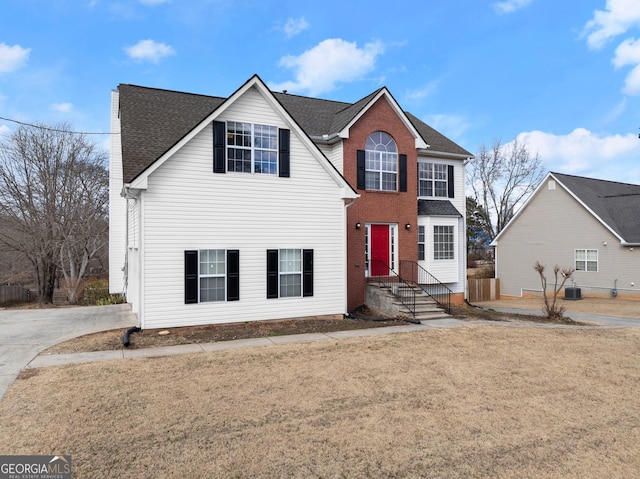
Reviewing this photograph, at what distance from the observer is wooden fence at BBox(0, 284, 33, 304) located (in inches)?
896

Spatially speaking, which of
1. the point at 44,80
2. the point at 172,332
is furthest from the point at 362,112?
the point at 44,80

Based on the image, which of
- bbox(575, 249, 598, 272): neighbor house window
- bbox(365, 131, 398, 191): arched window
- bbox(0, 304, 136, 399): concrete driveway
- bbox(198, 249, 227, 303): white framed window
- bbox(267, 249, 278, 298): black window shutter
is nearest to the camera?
bbox(0, 304, 136, 399): concrete driveway

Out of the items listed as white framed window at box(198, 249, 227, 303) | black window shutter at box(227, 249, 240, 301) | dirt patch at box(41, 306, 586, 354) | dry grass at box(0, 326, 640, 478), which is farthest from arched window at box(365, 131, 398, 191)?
dry grass at box(0, 326, 640, 478)

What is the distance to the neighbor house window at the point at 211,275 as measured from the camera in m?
11.2

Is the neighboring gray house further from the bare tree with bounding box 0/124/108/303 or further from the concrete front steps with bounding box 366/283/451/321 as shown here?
the bare tree with bounding box 0/124/108/303

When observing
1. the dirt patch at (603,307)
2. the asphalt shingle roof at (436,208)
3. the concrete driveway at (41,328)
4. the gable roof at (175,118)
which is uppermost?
the gable roof at (175,118)

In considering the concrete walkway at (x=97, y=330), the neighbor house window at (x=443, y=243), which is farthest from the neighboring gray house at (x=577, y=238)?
the neighbor house window at (x=443, y=243)

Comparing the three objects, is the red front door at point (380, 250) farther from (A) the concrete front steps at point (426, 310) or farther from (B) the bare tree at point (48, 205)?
(B) the bare tree at point (48, 205)

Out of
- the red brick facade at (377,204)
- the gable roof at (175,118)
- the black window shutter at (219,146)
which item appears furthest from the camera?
the red brick facade at (377,204)

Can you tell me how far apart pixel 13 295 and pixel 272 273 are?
64.1 feet

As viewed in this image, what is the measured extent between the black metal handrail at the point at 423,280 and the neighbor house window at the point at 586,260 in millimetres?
12456

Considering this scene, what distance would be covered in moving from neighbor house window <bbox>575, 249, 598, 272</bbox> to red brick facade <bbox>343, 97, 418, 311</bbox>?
14.2 meters

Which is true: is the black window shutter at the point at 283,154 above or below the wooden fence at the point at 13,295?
above

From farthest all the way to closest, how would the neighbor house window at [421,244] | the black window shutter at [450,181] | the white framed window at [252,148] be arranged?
the black window shutter at [450,181], the neighbor house window at [421,244], the white framed window at [252,148]
